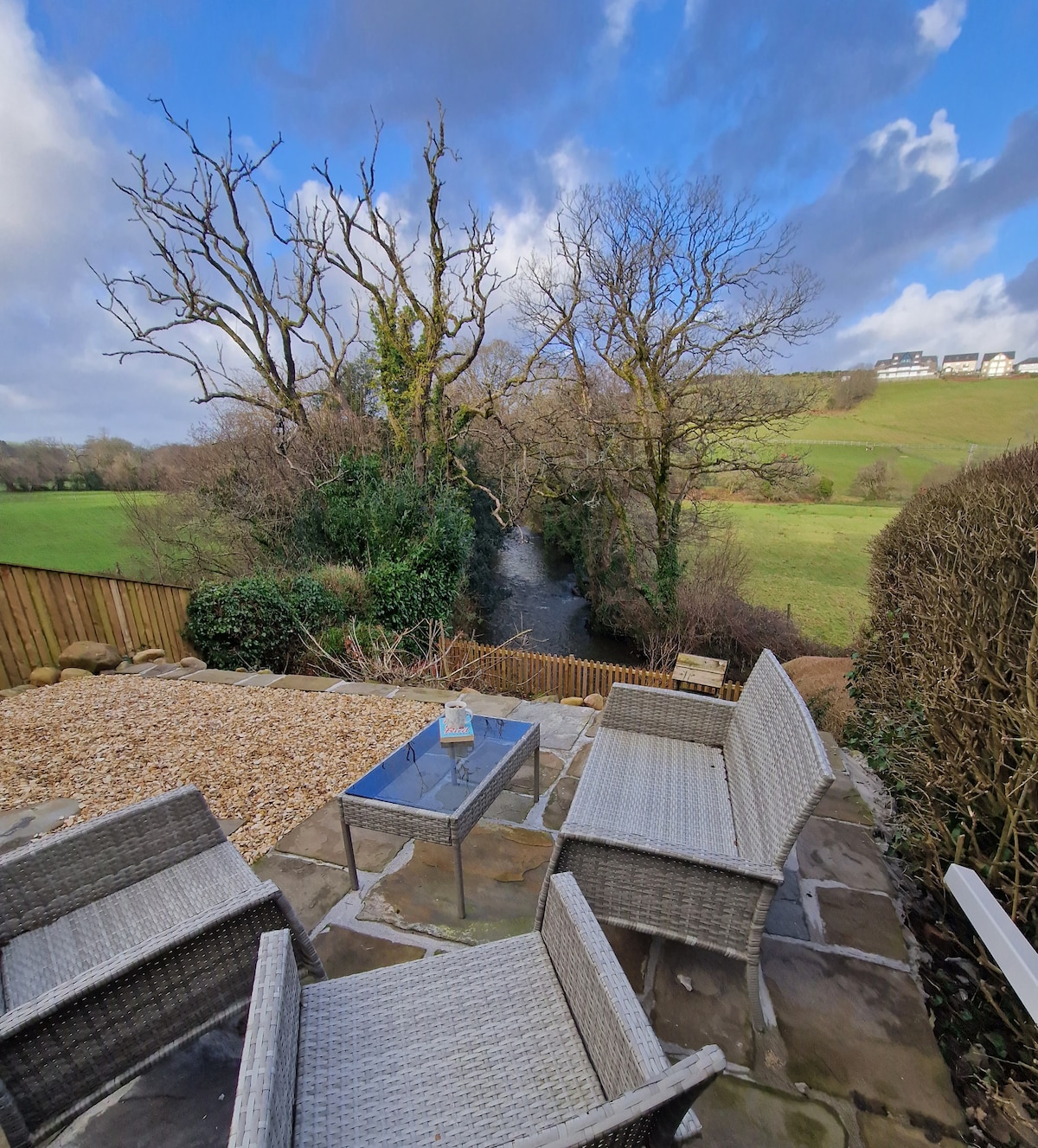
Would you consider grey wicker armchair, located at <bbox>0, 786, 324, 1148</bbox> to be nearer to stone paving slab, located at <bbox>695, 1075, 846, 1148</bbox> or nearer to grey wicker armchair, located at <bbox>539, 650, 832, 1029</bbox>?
grey wicker armchair, located at <bbox>539, 650, 832, 1029</bbox>

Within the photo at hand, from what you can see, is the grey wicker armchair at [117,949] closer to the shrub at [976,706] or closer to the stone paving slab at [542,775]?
the stone paving slab at [542,775]

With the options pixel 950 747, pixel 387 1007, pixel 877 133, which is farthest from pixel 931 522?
pixel 877 133

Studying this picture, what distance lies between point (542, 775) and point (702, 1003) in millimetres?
1400

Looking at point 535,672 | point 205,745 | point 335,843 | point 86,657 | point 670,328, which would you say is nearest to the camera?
point 335,843

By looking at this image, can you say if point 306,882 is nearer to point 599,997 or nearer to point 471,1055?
point 471,1055

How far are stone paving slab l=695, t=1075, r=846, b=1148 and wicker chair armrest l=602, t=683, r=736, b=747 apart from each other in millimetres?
1272

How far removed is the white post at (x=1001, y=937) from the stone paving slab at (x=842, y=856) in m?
0.99

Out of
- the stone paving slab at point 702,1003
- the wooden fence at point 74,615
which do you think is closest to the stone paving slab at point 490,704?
the stone paving slab at point 702,1003

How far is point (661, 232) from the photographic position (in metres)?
8.81

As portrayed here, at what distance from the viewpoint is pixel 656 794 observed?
207 centimetres

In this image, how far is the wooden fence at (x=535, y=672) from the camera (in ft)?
21.8

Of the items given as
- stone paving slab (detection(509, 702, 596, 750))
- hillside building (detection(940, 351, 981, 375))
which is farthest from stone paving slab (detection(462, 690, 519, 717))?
hillside building (detection(940, 351, 981, 375))

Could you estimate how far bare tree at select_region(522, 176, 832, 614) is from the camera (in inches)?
340

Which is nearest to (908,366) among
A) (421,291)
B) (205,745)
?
(421,291)
